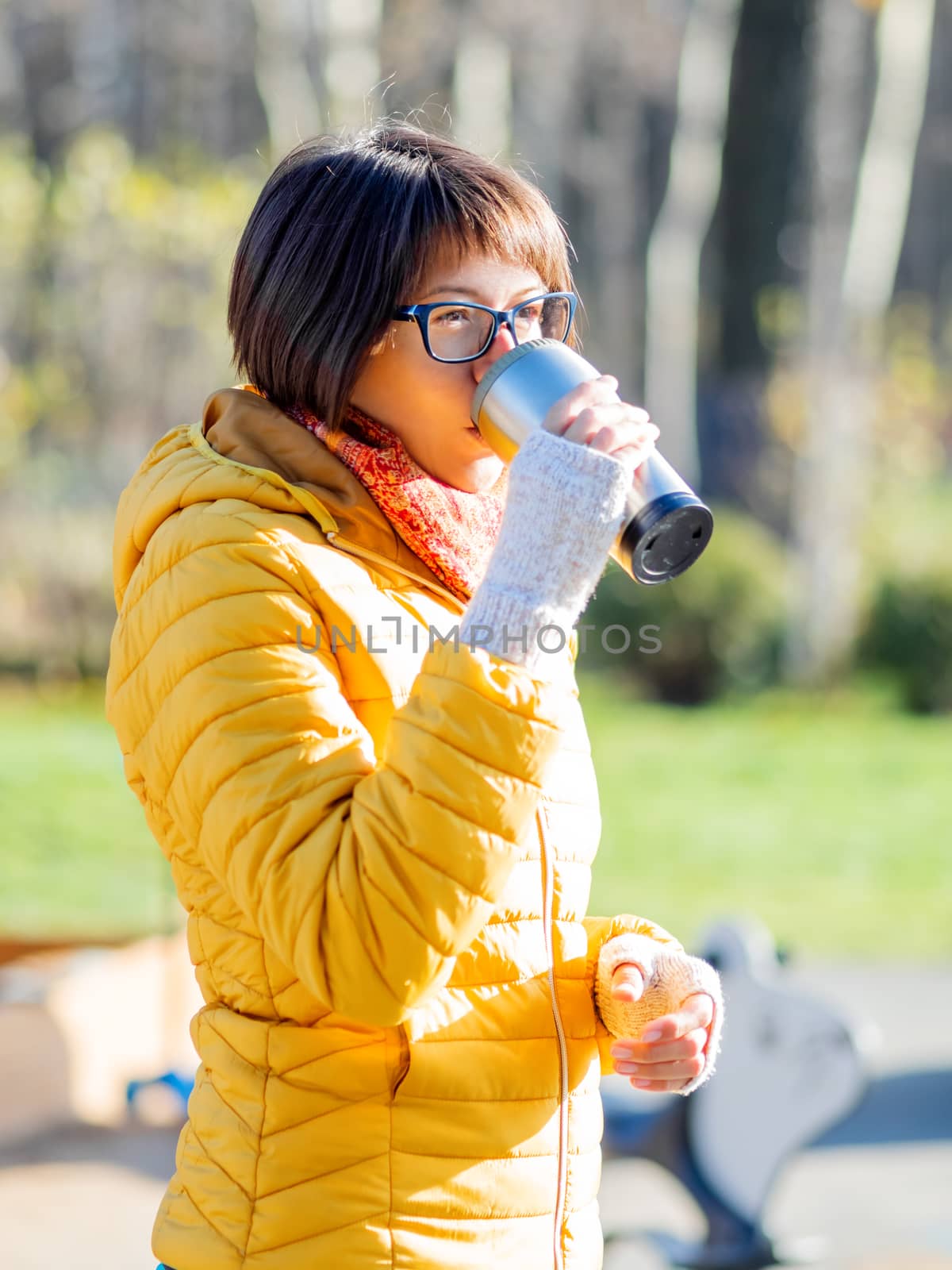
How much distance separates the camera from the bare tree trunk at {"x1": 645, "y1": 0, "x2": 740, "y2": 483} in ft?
47.6

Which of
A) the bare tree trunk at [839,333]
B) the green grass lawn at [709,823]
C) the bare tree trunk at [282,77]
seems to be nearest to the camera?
the green grass lawn at [709,823]

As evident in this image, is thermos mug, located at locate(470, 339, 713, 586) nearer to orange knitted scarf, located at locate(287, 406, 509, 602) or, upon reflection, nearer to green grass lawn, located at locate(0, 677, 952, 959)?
orange knitted scarf, located at locate(287, 406, 509, 602)

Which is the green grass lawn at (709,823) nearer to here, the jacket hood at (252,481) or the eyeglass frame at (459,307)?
the jacket hood at (252,481)

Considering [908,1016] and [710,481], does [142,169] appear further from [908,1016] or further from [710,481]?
[908,1016]

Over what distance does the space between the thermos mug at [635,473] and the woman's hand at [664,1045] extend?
42 centimetres

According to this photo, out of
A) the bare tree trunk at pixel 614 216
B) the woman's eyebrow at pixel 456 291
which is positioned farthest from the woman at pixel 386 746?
the bare tree trunk at pixel 614 216

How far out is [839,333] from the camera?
12094 mm

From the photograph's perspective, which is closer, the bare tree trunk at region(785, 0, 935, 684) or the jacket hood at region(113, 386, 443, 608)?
the jacket hood at region(113, 386, 443, 608)

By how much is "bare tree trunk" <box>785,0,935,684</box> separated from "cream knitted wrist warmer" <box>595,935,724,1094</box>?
10600mm

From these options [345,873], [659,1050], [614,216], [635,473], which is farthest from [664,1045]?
[614,216]

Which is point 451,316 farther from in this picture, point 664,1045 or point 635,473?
point 664,1045

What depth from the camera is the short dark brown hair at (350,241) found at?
5.15 feet

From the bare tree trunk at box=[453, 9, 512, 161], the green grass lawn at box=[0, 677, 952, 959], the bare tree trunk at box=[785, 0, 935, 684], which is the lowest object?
the green grass lawn at box=[0, 677, 952, 959]

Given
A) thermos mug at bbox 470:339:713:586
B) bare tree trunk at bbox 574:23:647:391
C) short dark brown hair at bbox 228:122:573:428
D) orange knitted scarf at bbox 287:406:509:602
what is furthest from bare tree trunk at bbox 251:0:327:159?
thermos mug at bbox 470:339:713:586
